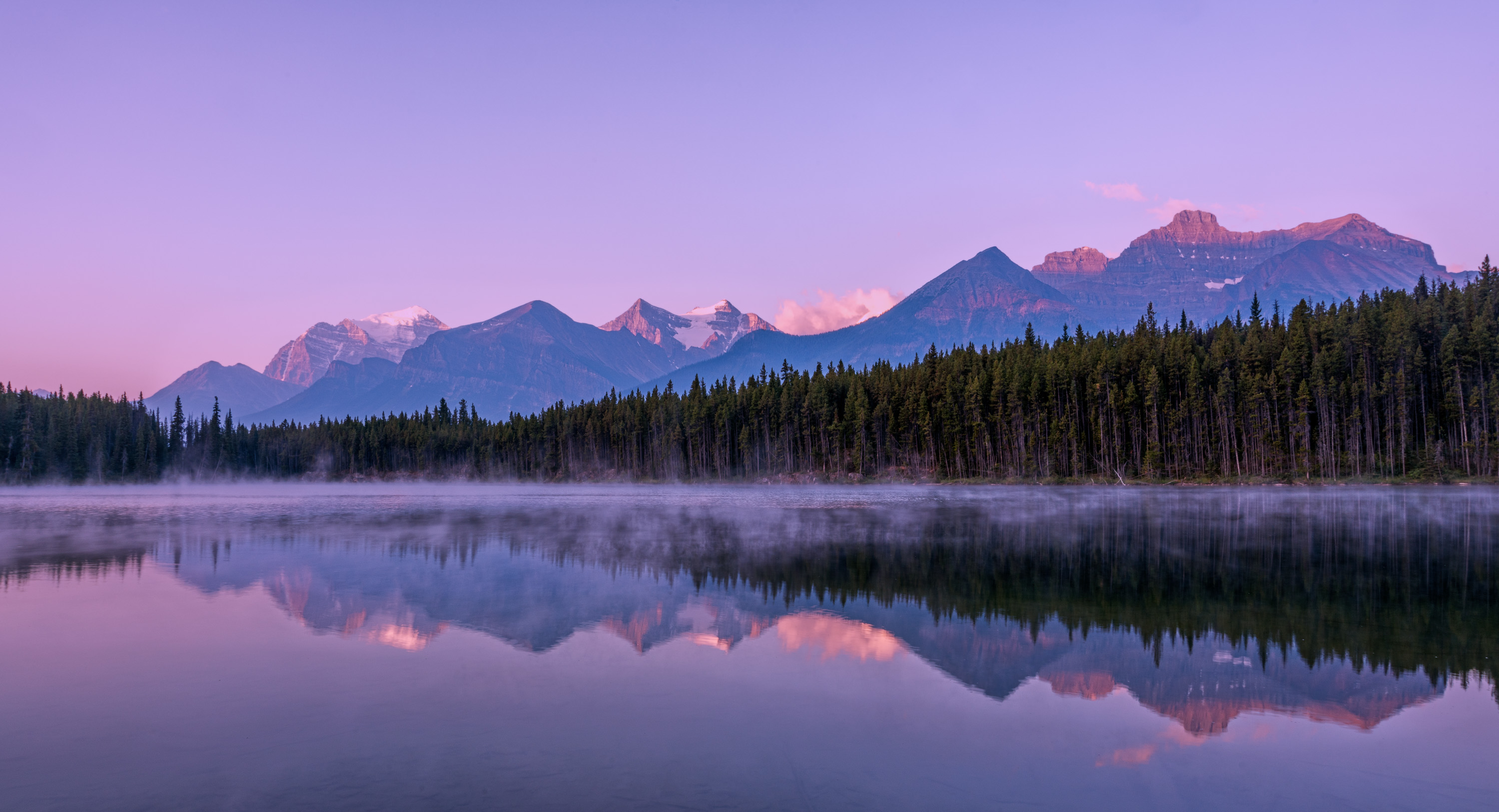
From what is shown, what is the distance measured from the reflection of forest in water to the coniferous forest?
51444 mm

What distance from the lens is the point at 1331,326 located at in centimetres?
8925

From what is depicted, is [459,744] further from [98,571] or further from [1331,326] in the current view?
[1331,326]

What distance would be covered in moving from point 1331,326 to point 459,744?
106 m

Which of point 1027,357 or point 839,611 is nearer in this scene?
point 839,611

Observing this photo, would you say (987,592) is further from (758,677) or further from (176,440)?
(176,440)

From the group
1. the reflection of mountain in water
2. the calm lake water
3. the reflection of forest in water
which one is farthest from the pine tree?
the reflection of mountain in water

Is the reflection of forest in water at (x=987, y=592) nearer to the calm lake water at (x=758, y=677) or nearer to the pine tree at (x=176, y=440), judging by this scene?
the calm lake water at (x=758, y=677)

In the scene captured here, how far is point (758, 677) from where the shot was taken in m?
13.6

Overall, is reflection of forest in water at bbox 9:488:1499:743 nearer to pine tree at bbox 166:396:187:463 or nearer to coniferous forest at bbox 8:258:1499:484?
coniferous forest at bbox 8:258:1499:484

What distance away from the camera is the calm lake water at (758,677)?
29.5 ft

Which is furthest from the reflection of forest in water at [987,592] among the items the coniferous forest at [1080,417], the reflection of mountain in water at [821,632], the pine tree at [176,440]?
the pine tree at [176,440]

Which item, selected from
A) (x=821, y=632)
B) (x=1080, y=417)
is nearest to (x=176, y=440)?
(x=1080, y=417)

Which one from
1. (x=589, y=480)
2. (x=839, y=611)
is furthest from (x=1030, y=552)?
(x=589, y=480)

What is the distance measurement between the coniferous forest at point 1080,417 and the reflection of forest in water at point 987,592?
5144 centimetres
